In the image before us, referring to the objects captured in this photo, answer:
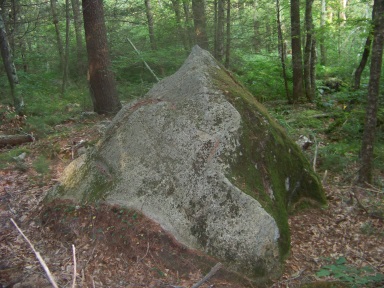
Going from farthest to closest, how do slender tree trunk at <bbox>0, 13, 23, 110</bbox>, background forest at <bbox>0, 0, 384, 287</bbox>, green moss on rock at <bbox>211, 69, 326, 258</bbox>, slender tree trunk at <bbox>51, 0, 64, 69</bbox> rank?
slender tree trunk at <bbox>51, 0, 64, 69</bbox>
slender tree trunk at <bbox>0, 13, 23, 110</bbox>
background forest at <bbox>0, 0, 384, 287</bbox>
green moss on rock at <bbox>211, 69, 326, 258</bbox>

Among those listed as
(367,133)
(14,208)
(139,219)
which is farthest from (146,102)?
(367,133)

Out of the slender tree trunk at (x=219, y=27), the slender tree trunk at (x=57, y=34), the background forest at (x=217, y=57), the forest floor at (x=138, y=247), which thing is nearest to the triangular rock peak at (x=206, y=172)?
the forest floor at (x=138, y=247)

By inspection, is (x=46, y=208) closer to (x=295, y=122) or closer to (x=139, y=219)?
(x=139, y=219)

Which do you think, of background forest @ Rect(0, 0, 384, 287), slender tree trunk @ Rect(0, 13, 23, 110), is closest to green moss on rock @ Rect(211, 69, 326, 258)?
→ background forest @ Rect(0, 0, 384, 287)

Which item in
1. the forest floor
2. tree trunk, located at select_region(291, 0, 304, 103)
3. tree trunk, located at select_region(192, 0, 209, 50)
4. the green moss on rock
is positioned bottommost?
the forest floor

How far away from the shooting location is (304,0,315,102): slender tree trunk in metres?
10.9

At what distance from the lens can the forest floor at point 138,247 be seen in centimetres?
401

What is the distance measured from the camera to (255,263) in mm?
4121

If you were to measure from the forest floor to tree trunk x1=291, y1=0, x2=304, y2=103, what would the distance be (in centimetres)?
641

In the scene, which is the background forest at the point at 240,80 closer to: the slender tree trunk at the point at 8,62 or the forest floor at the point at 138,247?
the slender tree trunk at the point at 8,62

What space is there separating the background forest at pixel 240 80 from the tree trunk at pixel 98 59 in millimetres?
246

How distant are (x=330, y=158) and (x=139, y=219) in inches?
189

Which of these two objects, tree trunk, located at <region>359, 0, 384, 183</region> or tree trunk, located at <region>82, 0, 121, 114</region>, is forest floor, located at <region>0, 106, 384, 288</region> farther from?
tree trunk, located at <region>82, 0, 121, 114</region>

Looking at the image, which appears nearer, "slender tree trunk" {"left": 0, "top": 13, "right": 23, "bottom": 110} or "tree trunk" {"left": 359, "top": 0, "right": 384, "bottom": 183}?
"tree trunk" {"left": 359, "top": 0, "right": 384, "bottom": 183}
